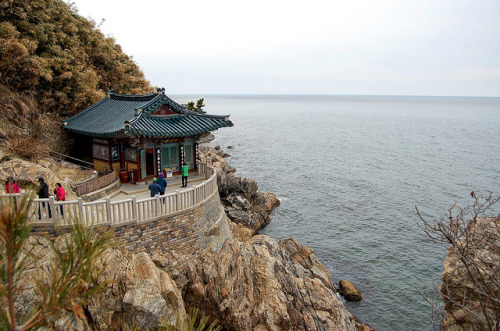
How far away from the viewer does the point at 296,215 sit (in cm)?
3850

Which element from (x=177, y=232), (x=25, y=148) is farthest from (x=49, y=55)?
(x=177, y=232)

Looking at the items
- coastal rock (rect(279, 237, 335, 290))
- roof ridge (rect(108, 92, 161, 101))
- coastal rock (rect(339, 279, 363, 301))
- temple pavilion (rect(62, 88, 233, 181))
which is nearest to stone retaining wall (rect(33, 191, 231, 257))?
temple pavilion (rect(62, 88, 233, 181))

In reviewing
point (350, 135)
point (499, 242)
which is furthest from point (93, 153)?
point (350, 135)

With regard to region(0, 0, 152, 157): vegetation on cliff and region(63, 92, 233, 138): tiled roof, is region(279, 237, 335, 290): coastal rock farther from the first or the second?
region(0, 0, 152, 157): vegetation on cliff

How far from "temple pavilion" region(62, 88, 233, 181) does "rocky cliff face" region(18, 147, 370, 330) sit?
7.66 meters

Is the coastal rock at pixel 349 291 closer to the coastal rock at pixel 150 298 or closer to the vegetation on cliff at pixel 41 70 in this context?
the coastal rock at pixel 150 298

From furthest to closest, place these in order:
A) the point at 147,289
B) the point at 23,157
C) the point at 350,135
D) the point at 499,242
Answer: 1. the point at 350,135
2. the point at 23,157
3. the point at 499,242
4. the point at 147,289

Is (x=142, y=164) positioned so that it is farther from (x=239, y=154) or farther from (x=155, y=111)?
(x=239, y=154)

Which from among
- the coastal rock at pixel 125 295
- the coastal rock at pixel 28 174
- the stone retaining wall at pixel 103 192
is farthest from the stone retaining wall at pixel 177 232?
the stone retaining wall at pixel 103 192

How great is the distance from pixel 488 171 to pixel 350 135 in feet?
150

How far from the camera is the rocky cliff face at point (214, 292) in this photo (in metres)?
13.5

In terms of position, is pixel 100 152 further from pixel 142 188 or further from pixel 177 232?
pixel 177 232

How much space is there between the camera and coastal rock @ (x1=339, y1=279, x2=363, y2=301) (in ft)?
80.9

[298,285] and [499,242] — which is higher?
[499,242]
